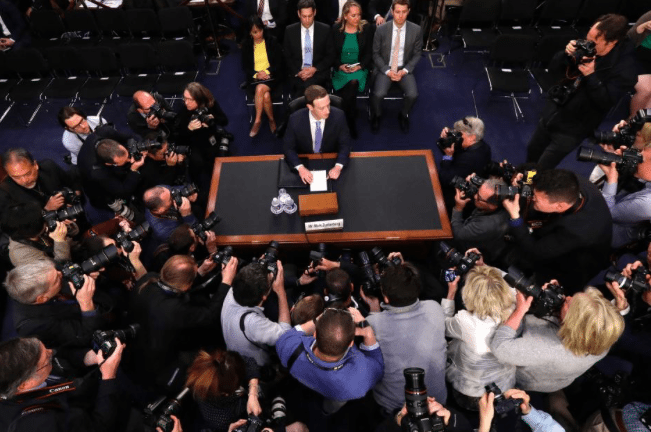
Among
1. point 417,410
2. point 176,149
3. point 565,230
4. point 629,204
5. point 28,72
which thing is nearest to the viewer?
point 417,410

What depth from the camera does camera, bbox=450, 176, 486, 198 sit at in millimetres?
3236

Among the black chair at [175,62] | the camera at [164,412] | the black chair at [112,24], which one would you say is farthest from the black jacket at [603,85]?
the black chair at [112,24]

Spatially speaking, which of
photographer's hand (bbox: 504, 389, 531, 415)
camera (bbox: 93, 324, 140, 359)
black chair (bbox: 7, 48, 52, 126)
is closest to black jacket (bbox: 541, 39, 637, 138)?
photographer's hand (bbox: 504, 389, 531, 415)

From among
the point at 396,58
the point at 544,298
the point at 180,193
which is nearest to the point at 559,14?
the point at 396,58

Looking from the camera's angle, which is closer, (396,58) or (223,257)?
(223,257)

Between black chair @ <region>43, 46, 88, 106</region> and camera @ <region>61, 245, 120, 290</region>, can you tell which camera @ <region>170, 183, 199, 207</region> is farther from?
black chair @ <region>43, 46, 88, 106</region>

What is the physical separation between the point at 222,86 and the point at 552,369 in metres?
5.40

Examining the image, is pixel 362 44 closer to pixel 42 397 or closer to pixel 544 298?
pixel 544 298

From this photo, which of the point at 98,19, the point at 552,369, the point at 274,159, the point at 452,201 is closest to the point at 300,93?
the point at 274,159

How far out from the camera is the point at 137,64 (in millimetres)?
5602

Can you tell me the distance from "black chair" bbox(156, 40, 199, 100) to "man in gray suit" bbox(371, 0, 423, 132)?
7.67 feet

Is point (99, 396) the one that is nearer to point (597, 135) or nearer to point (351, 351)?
point (351, 351)

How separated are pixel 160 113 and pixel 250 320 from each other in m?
2.51

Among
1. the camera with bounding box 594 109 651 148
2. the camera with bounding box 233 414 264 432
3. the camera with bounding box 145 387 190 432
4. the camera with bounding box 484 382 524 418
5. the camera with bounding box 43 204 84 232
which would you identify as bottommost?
the camera with bounding box 145 387 190 432
